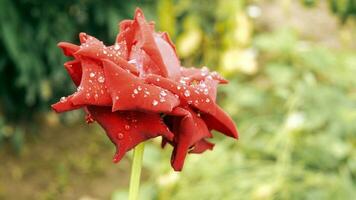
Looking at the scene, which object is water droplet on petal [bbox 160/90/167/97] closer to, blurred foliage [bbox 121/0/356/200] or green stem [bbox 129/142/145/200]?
green stem [bbox 129/142/145/200]

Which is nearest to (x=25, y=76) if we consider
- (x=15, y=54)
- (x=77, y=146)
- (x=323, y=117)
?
(x=15, y=54)

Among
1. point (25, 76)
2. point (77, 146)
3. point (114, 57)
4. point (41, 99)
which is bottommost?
point (77, 146)

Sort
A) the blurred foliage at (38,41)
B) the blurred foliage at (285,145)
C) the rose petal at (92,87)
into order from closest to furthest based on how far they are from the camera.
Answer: the rose petal at (92,87), the blurred foliage at (285,145), the blurred foliage at (38,41)

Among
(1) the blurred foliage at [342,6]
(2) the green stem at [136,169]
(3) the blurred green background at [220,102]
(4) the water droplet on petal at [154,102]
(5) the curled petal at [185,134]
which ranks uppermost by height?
(4) the water droplet on petal at [154,102]

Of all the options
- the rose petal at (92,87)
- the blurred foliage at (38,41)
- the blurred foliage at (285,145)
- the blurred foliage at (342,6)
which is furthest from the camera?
the blurred foliage at (38,41)

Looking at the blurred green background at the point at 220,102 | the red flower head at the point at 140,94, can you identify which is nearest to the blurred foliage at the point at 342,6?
the blurred green background at the point at 220,102

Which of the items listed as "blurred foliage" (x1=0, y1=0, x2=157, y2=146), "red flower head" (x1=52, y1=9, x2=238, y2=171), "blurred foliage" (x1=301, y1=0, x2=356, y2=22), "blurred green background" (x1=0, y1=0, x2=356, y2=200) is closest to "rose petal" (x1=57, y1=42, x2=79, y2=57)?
"red flower head" (x1=52, y1=9, x2=238, y2=171)

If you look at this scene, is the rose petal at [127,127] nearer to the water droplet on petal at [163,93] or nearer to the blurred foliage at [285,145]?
the water droplet on petal at [163,93]

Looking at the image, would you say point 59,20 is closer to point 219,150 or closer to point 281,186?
point 219,150
